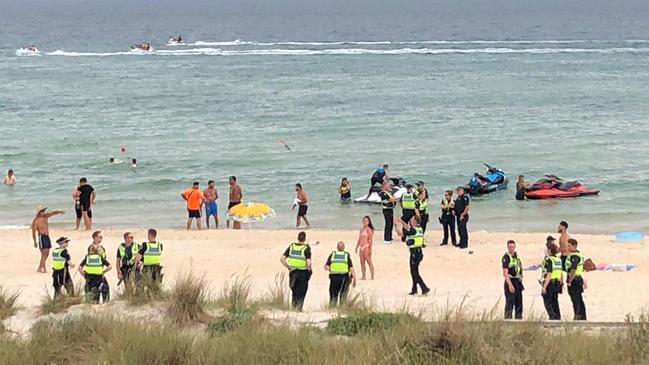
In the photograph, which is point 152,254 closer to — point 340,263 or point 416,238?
point 340,263

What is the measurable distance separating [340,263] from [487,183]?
1520 centimetres

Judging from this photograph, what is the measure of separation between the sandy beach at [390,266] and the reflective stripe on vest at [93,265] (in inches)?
35.1

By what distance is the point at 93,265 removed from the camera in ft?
43.3

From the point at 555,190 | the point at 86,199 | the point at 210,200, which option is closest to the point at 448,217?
the point at 210,200

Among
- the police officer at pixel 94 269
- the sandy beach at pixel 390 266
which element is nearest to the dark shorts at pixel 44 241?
the sandy beach at pixel 390 266

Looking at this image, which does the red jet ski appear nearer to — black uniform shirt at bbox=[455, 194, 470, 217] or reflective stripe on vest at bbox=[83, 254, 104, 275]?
black uniform shirt at bbox=[455, 194, 470, 217]

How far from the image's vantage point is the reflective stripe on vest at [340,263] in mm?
13320

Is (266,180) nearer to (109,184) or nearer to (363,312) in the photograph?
(109,184)

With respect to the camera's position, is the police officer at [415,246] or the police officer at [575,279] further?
the police officer at [415,246]

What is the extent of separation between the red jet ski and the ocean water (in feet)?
1.24

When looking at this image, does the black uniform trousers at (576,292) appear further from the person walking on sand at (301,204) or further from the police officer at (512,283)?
the person walking on sand at (301,204)

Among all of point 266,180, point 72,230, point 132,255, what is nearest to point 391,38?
point 266,180

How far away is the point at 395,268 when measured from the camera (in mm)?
18391

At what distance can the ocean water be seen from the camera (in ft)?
91.2
